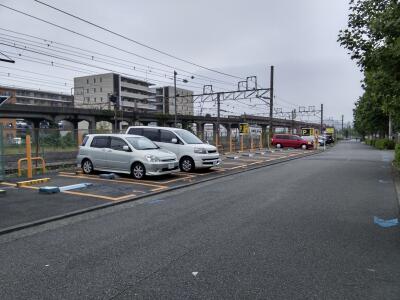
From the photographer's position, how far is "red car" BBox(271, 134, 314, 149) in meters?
43.2

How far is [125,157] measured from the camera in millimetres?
13188

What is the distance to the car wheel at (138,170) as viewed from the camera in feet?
42.1

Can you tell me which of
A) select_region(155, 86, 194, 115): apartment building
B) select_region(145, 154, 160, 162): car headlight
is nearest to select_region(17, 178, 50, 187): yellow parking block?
select_region(145, 154, 160, 162): car headlight

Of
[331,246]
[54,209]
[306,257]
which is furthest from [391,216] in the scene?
[54,209]

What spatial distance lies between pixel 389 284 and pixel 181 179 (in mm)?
9680

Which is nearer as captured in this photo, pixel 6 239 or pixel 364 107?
pixel 6 239

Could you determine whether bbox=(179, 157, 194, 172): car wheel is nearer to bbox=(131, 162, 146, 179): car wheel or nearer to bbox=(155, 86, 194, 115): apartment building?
bbox=(131, 162, 146, 179): car wheel

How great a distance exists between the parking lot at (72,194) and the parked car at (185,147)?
80 centimetres

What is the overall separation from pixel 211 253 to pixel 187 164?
34.6 ft

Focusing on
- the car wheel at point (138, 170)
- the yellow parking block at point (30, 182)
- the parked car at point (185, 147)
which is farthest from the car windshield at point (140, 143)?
the yellow parking block at point (30, 182)

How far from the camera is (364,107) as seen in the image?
149ft

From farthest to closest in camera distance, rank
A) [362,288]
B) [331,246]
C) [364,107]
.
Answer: [364,107] < [331,246] < [362,288]

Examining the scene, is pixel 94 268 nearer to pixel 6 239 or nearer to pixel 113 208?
pixel 6 239

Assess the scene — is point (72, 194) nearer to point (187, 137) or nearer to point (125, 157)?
point (125, 157)
